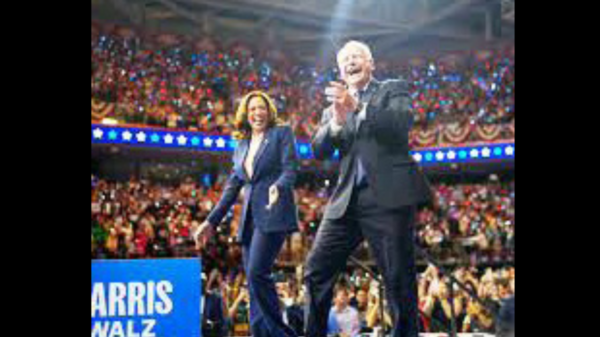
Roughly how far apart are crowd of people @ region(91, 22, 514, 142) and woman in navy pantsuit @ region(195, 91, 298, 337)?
5947 mm

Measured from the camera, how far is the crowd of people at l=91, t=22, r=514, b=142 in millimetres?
12438

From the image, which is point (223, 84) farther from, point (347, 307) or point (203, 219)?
point (347, 307)

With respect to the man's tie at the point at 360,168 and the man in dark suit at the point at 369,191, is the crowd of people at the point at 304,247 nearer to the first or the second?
the man in dark suit at the point at 369,191

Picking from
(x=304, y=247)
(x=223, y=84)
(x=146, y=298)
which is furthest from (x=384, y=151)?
(x=223, y=84)

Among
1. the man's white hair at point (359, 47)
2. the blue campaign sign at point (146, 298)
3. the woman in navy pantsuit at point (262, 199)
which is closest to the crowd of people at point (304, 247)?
the woman in navy pantsuit at point (262, 199)

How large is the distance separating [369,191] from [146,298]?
61.1 inches

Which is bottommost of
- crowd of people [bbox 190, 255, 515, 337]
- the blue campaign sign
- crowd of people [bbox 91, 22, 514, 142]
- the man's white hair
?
crowd of people [bbox 190, 255, 515, 337]

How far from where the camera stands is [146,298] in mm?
4539

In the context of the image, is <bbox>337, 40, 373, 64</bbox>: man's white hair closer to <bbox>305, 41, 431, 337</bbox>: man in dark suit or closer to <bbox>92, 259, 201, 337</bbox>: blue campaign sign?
<bbox>305, 41, 431, 337</bbox>: man in dark suit

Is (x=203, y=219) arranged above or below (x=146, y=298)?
above

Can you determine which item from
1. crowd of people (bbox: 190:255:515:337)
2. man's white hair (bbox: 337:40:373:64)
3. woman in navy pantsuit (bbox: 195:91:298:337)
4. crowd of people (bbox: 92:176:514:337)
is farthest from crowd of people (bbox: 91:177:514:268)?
man's white hair (bbox: 337:40:373:64)

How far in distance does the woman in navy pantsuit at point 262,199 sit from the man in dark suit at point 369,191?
36 cm
